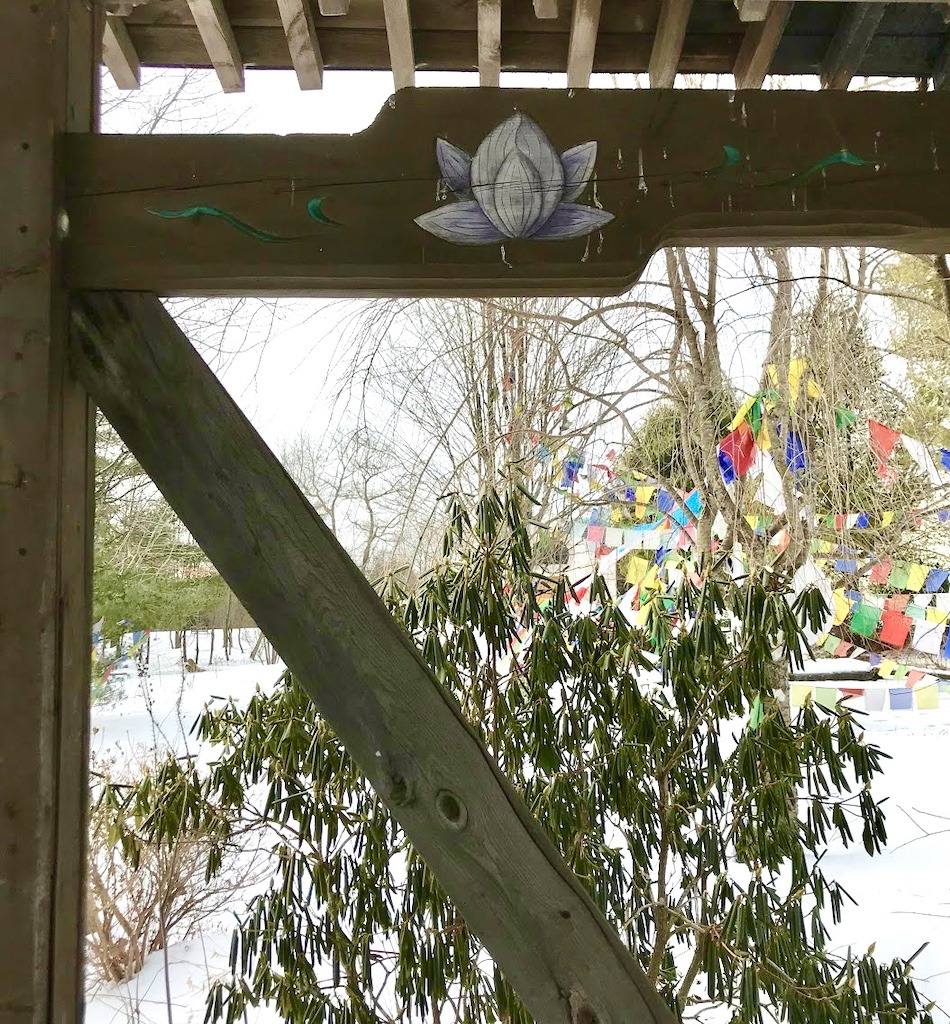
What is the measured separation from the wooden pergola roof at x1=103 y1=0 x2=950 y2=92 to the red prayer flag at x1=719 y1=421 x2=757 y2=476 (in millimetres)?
1737

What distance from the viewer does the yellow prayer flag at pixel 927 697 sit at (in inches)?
141

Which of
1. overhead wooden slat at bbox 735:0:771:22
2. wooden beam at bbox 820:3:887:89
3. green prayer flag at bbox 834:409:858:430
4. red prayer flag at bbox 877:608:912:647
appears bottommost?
red prayer flag at bbox 877:608:912:647

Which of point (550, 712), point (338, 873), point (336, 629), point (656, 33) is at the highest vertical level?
point (656, 33)

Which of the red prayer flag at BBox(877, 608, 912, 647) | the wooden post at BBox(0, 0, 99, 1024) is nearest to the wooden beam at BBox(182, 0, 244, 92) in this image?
the wooden post at BBox(0, 0, 99, 1024)

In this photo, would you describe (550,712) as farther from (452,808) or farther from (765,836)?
(452,808)

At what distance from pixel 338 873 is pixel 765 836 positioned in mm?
920

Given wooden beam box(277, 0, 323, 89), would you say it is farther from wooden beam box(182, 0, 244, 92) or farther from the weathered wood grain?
the weathered wood grain

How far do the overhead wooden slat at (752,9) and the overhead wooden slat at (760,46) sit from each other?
0.33 feet

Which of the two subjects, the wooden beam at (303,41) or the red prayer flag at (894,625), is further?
the red prayer flag at (894,625)

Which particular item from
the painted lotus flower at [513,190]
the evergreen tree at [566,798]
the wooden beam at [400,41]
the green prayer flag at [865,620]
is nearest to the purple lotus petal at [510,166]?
the painted lotus flower at [513,190]

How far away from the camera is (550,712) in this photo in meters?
1.96

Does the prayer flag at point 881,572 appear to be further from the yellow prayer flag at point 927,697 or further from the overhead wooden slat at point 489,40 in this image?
the overhead wooden slat at point 489,40

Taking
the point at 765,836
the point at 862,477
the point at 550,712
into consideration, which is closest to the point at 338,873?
the point at 550,712

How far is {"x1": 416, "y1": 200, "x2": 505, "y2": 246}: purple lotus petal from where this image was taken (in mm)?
994
